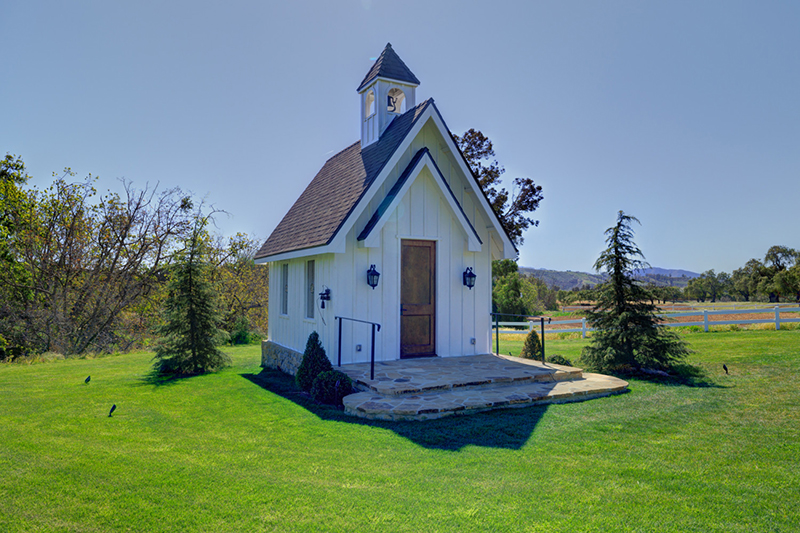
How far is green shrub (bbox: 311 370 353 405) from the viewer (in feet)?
25.4

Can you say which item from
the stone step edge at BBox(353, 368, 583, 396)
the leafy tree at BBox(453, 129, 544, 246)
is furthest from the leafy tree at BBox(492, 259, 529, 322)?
the stone step edge at BBox(353, 368, 583, 396)

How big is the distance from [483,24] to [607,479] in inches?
391

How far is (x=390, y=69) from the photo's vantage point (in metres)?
12.0

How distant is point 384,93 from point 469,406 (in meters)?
8.36

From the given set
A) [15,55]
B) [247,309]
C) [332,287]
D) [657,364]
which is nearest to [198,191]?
[247,309]

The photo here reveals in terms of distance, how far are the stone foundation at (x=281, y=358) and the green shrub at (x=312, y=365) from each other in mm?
1368

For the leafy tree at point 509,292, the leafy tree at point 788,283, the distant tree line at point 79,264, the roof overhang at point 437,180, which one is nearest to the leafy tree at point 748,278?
the leafy tree at point 788,283

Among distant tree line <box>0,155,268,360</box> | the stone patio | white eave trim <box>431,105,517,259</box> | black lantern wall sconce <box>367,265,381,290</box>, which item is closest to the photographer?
the stone patio

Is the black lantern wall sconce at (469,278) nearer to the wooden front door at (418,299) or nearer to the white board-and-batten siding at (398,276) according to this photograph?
the white board-and-batten siding at (398,276)

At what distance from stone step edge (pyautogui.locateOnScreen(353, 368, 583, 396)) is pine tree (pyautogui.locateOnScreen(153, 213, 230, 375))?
5.06 meters

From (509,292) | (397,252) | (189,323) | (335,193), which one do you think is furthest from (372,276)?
(509,292)

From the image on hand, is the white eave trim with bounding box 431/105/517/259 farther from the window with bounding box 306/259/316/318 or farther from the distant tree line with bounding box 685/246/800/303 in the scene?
the distant tree line with bounding box 685/246/800/303

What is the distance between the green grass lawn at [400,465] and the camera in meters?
3.60

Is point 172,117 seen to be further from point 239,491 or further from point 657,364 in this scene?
point 657,364
